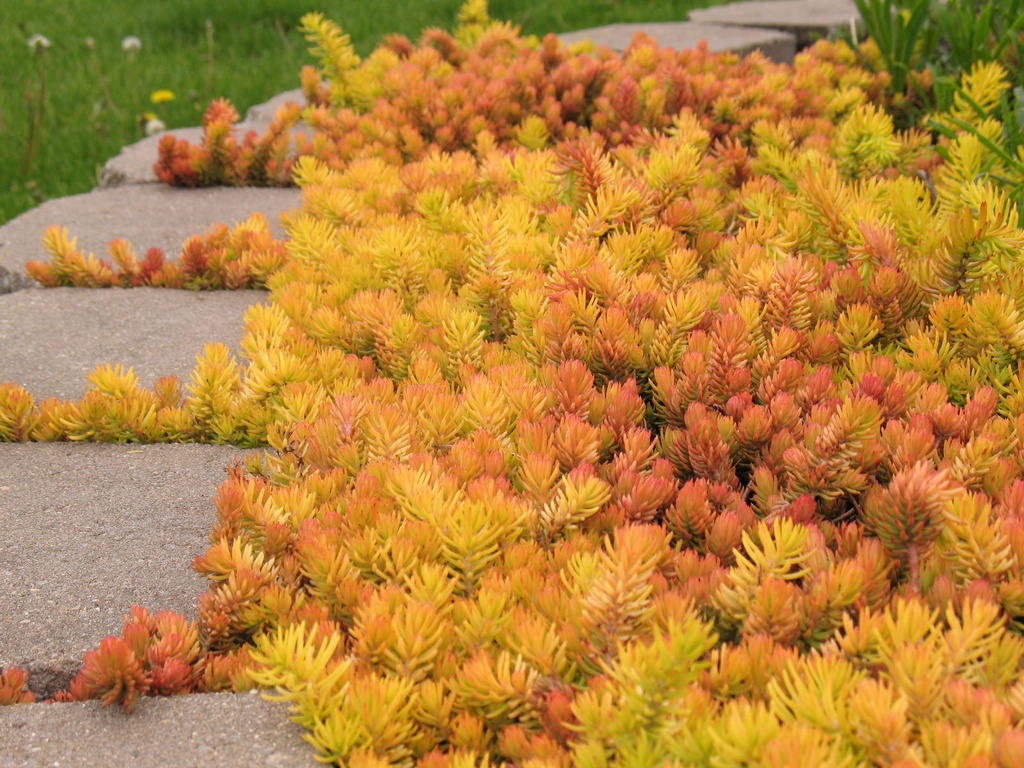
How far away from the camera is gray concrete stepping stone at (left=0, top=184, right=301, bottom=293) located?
3662 mm

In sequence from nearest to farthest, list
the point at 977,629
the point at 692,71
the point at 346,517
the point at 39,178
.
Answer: the point at 977,629 → the point at 346,517 → the point at 692,71 → the point at 39,178

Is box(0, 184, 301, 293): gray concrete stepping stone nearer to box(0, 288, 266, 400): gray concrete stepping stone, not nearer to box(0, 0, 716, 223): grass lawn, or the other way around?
box(0, 288, 266, 400): gray concrete stepping stone

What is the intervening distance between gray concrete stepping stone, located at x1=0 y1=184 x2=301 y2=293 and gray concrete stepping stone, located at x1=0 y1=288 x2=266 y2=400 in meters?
0.43

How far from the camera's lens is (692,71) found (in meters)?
4.37

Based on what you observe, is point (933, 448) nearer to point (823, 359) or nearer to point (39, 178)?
point (823, 359)

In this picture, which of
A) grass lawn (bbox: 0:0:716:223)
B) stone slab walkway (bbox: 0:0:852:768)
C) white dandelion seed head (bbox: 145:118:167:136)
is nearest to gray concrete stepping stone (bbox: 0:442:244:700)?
stone slab walkway (bbox: 0:0:852:768)

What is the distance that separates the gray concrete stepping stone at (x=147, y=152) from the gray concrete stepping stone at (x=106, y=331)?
132cm

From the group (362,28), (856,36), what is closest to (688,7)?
(362,28)

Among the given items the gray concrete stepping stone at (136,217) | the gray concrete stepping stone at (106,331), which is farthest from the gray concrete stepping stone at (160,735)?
the gray concrete stepping stone at (136,217)

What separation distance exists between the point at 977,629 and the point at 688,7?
24.1 feet

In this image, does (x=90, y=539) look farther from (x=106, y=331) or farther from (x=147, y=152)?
(x=147, y=152)

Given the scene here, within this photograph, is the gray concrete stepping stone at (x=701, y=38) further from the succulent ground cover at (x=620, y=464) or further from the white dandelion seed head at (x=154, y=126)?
the succulent ground cover at (x=620, y=464)

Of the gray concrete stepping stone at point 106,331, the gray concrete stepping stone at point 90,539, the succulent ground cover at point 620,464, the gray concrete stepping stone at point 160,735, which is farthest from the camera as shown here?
the gray concrete stepping stone at point 106,331

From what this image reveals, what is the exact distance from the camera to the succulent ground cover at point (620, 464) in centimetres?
129
